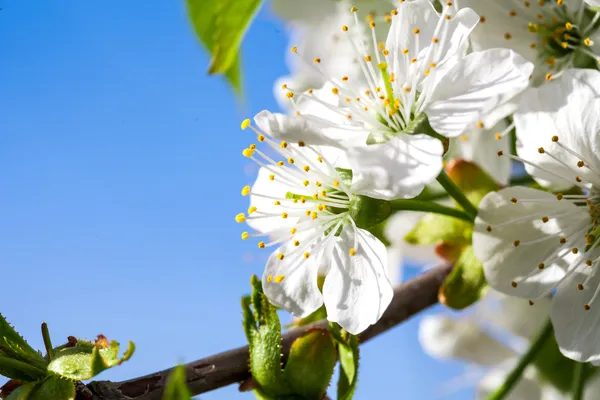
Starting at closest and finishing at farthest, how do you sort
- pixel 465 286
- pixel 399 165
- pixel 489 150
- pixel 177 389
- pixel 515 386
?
pixel 177 389
pixel 399 165
pixel 465 286
pixel 489 150
pixel 515 386

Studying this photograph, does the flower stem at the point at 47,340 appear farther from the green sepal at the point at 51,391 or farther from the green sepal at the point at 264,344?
the green sepal at the point at 264,344

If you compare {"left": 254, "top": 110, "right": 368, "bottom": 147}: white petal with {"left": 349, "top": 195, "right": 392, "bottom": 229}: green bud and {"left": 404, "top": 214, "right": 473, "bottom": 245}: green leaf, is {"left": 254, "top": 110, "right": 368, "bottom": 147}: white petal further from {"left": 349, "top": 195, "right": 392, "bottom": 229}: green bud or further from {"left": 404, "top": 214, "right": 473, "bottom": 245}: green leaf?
{"left": 404, "top": 214, "right": 473, "bottom": 245}: green leaf

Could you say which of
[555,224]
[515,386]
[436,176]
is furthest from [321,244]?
[515,386]

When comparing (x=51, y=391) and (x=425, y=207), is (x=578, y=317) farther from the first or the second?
(x=51, y=391)

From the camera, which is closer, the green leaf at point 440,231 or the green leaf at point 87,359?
the green leaf at point 87,359

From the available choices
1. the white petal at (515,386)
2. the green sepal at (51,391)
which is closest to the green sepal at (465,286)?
the white petal at (515,386)

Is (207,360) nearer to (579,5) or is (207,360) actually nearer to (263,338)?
(263,338)
